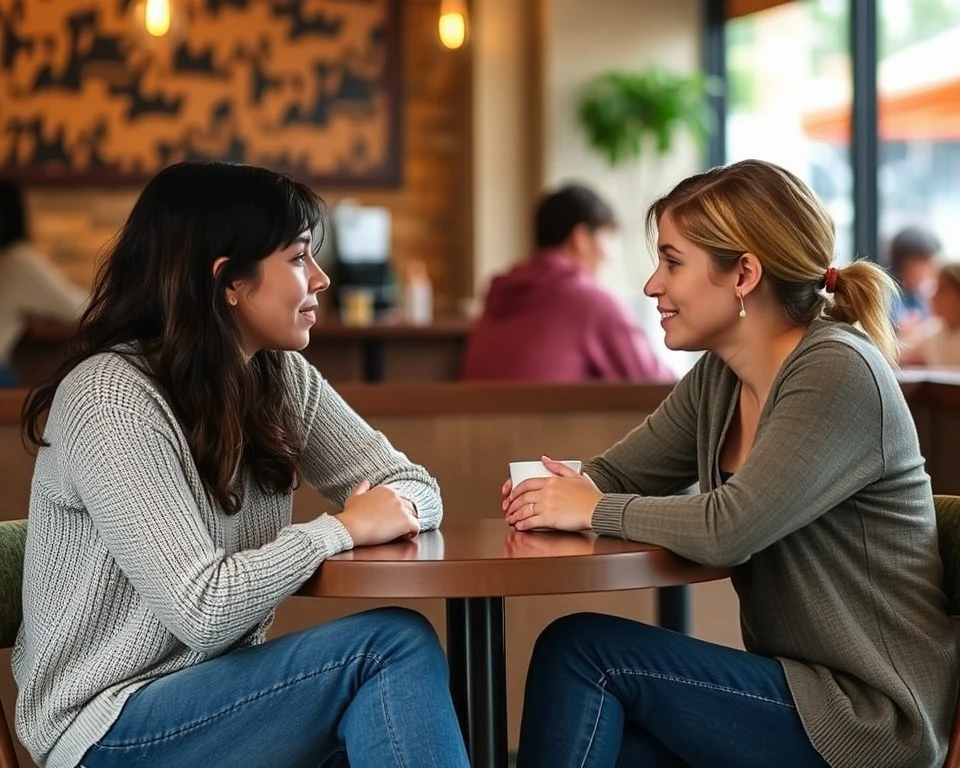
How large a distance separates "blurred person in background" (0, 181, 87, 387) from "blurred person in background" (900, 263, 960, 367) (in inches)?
124

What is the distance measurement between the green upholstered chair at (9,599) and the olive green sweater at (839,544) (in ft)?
2.66

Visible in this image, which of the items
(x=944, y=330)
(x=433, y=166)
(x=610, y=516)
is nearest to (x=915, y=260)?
(x=944, y=330)

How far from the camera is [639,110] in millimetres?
7094

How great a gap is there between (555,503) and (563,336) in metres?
2.41

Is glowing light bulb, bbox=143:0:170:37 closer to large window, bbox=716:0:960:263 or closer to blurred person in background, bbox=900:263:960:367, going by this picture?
blurred person in background, bbox=900:263:960:367

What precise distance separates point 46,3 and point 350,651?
6.09m

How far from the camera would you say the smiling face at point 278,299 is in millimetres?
2016

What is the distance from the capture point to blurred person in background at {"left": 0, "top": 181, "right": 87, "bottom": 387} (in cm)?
572

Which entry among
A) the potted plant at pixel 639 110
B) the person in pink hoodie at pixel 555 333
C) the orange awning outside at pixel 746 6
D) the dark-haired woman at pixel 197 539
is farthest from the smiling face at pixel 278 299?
the orange awning outside at pixel 746 6

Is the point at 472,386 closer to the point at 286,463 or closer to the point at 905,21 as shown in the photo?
the point at 286,463

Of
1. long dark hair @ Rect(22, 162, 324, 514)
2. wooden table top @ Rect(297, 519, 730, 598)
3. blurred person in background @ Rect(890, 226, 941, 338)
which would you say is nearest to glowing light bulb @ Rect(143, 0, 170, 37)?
blurred person in background @ Rect(890, 226, 941, 338)

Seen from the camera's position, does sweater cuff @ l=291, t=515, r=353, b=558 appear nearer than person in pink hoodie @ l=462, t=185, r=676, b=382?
Yes

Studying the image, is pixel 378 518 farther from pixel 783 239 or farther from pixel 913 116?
pixel 913 116

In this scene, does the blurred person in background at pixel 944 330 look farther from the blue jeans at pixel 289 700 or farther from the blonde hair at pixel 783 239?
the blue jeans at pixel 289 700
